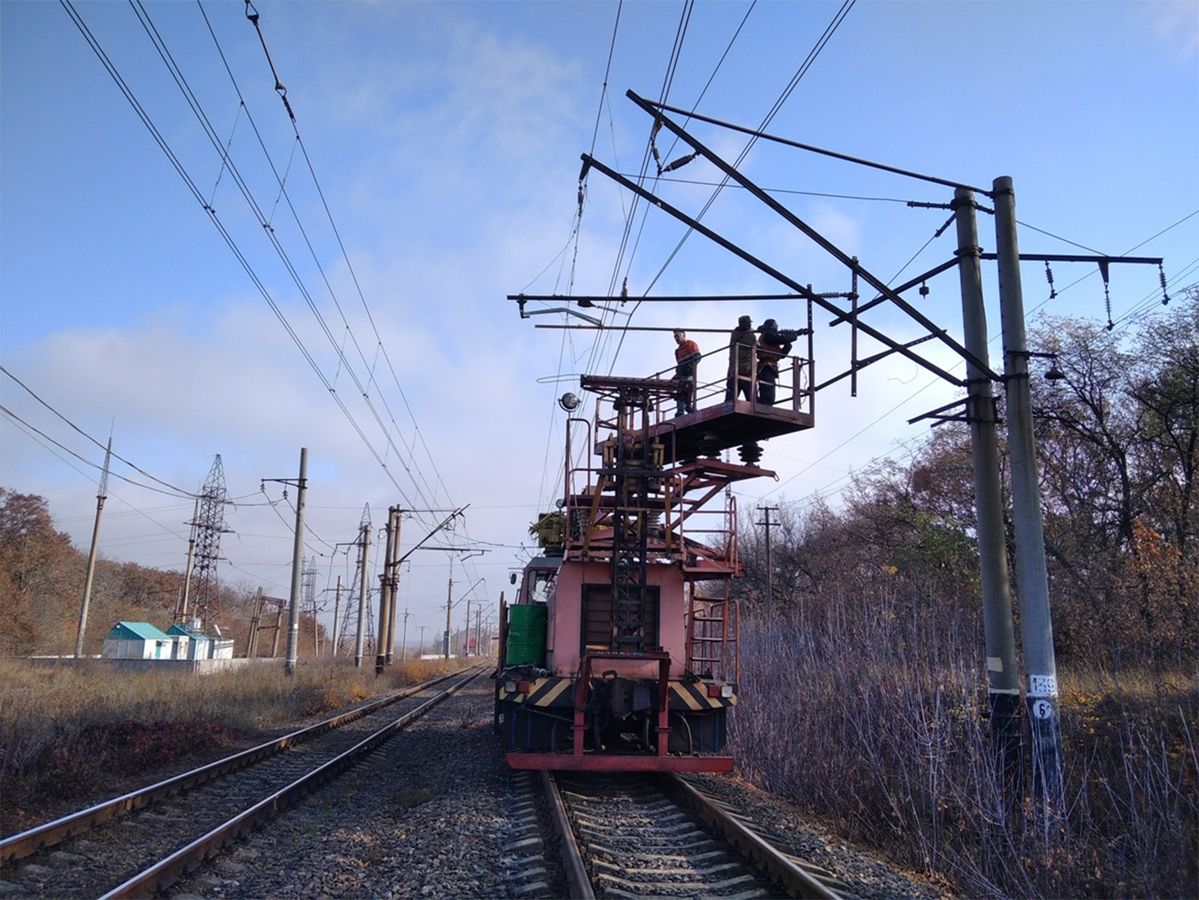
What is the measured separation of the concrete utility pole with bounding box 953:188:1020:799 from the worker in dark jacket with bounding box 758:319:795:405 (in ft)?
7.78

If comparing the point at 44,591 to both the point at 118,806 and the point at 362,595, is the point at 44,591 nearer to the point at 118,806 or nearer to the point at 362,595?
the point at 362,595

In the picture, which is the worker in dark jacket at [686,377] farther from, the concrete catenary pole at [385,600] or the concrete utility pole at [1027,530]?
the concrete catenary pole at [385,600]

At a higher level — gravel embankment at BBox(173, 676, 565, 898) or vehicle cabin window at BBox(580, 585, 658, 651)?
vehicle cabin window at BBox(580, 585, 658, 651)

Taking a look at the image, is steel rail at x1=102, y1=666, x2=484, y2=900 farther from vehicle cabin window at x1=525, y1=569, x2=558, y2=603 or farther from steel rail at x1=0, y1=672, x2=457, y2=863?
vehicle cabin window at x1=525, y1=569, x2=558, y2=603

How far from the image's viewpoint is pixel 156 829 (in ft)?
28.6

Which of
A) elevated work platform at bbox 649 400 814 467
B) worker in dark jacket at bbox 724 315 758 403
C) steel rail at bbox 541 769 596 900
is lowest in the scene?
steel rail at bbox 541 769 596 900

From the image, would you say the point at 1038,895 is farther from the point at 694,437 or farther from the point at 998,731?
the point at 694,437

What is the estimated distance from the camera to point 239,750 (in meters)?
15.0

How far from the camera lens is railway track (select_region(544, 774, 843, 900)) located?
21.7 feet

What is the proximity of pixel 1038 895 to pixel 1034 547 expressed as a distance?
12.1 ft

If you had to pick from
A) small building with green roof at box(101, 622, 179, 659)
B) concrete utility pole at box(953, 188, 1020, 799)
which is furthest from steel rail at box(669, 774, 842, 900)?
small building with green roof at box(101, 622, 179, 659)

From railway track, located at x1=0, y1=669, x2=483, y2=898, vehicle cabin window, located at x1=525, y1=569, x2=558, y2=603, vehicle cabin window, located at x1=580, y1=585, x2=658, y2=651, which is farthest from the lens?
vehicle cabin window, located at x1=525, y1=569, x2=558, y2=603

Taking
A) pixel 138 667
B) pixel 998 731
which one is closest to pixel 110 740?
pixel 998 731

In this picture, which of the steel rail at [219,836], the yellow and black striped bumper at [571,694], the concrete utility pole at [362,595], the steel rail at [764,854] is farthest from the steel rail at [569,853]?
the concrete utility pole at [362,595]
